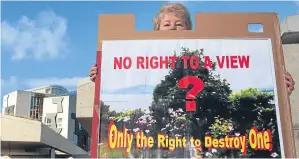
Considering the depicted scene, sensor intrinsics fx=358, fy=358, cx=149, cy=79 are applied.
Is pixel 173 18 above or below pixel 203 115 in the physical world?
above

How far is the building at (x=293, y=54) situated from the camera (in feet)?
30.8

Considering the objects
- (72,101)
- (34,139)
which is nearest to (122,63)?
(34,139)

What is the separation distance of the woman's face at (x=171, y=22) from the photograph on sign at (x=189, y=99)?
3.05 ft

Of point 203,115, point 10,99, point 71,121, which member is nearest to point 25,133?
point 203,115

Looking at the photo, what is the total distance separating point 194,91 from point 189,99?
5.6 inches

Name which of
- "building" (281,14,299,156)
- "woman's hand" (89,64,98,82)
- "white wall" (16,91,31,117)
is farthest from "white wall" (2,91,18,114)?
"woman's hand" (89,64,98,82)

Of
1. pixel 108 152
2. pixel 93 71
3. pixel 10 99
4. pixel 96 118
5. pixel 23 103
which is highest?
pixel 10 99

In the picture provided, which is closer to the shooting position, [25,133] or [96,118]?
[96,118]

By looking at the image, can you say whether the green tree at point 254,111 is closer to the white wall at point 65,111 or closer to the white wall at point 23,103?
the white wall at point 65,111

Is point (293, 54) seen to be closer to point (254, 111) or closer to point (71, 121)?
point (254, 111)

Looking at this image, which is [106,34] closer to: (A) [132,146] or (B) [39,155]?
(A) [132,146]

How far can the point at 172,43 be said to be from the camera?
556 centimetres

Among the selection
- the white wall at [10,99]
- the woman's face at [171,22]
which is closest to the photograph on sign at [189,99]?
the woman's face at [171,22]

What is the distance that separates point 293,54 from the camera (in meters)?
10.1
